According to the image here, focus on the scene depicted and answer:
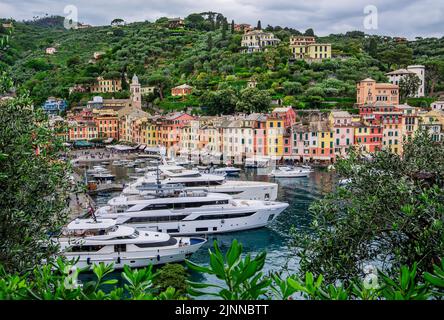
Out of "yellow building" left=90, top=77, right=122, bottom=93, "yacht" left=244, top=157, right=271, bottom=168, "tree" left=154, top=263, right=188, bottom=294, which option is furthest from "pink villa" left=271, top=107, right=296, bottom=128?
"yellow building" left=90, top=77, right=122, bottom=93

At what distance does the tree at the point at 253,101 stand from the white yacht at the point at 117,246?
44326 millimetres

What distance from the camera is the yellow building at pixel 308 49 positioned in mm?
84000

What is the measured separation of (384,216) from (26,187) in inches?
245

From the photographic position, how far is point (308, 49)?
281ft

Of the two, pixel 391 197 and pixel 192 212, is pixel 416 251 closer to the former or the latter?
pixel 391 197

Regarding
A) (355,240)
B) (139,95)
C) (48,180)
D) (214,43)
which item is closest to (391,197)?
(355,240)

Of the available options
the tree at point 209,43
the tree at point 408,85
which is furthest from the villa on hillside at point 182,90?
the tree at point 408,85

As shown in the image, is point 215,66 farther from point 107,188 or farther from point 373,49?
point 107,188

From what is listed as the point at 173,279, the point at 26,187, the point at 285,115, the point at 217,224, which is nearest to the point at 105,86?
the point at 285,115

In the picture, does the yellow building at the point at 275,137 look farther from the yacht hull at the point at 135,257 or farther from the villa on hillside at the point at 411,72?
the yacht hull at the point at 135,257

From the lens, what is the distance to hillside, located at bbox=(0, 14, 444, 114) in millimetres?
70312

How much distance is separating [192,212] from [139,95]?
191 feet

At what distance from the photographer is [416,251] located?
7930 millimetres

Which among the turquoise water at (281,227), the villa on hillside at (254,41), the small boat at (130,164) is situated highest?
the villa on hillside at (254,41)
